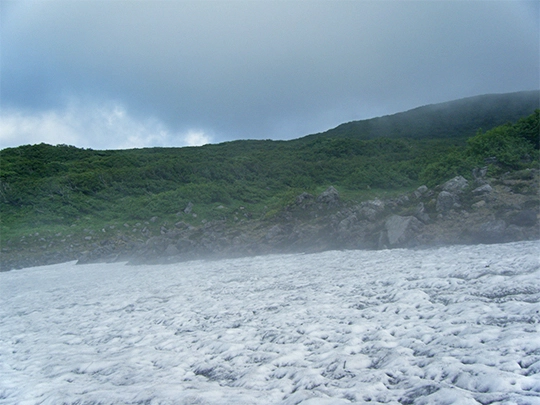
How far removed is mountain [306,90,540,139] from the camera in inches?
2744

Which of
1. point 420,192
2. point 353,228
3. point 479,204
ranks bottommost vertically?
point 353,228

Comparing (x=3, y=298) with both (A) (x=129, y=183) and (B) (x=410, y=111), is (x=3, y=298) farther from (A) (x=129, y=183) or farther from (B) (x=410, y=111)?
(B) (x=410, y=111)

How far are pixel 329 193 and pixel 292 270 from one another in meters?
8.53

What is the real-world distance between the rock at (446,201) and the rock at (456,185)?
77 cm

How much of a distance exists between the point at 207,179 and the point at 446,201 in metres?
27.1

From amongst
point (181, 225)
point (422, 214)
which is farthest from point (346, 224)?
point (181, 225)

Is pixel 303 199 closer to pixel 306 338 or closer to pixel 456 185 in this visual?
pixel 456 185

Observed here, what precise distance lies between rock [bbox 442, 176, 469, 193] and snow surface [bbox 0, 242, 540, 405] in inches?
182

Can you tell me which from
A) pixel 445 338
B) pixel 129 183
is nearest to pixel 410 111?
pixel 129 183

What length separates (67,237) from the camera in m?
26.1

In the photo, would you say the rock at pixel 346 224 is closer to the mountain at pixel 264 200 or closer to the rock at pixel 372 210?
the mountain at pixel 264 200

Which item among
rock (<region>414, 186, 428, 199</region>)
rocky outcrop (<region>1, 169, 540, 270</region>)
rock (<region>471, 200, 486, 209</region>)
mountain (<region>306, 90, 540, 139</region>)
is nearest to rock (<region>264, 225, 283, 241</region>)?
rocky outcrop (<region>1, 169, 540, 270</region>)

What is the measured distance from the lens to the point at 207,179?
127 feet

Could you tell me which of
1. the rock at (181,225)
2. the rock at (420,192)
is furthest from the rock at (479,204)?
the rock at (181,225)
